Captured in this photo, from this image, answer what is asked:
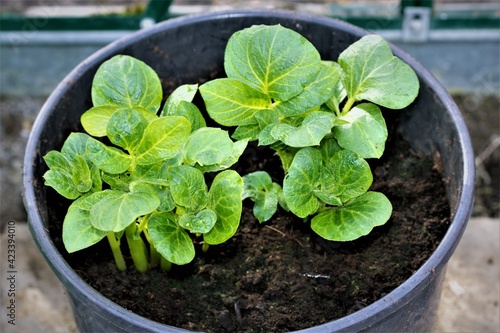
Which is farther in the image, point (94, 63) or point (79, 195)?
point (94, 63)

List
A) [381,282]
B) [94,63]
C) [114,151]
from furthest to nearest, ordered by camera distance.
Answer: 1. [94,63]
2. [381,282]
3. [114,151]

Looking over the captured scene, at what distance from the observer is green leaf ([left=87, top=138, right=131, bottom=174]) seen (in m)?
0.99

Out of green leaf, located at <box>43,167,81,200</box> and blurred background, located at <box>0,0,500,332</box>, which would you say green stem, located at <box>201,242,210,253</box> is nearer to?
green leaf, located at <box>43,167,81,200</box>

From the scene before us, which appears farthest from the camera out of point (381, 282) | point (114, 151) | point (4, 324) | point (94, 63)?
point (4, 324)

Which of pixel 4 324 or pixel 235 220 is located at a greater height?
pixel 235 220

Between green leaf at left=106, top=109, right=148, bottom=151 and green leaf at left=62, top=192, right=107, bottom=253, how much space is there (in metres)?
0.08

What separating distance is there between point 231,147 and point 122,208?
0.18 m

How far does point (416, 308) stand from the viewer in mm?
1022

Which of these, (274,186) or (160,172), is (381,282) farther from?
(160,172)

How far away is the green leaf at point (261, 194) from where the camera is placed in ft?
3.80

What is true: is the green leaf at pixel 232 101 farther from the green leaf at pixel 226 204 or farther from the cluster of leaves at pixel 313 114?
the green leaf at pixel 226 204

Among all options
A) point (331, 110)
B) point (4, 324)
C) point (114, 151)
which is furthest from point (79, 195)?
point (4, 324)

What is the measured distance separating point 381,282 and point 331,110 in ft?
0.97

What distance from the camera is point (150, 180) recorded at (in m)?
1.02
